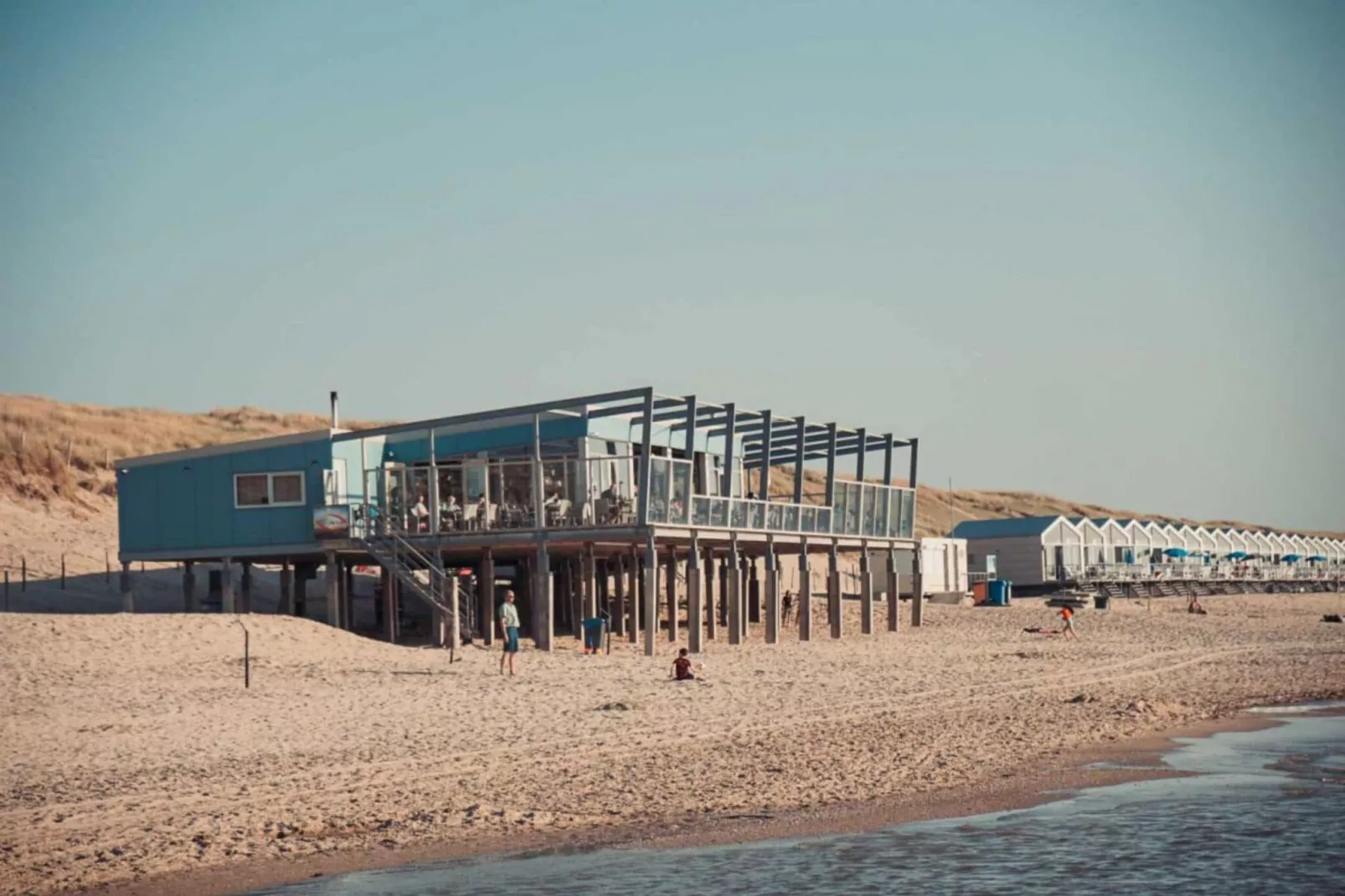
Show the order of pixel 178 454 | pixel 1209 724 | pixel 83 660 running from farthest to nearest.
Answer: pixel 178 454
pixel 83 660
pixel 1209 724

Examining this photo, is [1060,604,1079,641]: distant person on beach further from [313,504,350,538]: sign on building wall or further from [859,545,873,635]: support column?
[313,504,350,538]: sign on building wall

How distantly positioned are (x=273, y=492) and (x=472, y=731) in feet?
54.7

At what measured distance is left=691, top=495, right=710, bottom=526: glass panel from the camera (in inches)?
1271

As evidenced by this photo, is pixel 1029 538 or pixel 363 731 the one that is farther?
pixel 1029 538

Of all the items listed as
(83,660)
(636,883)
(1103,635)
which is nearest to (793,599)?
(1103,635)

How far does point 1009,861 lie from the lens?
12336 mm

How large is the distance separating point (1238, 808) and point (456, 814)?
23.2ft

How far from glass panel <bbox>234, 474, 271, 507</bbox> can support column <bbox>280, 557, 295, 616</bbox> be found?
2.41 meters

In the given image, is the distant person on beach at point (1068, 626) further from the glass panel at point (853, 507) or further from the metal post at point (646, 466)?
the metal post at point (646, 466)

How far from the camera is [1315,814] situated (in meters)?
14.0

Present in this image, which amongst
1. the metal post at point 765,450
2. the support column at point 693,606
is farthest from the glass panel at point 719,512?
the support column at point 693,606

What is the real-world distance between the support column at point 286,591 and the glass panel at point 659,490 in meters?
10.7

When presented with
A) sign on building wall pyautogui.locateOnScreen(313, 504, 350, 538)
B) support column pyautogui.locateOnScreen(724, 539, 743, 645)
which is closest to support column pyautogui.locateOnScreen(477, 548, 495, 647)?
sign on building wall pyautogui.locateOnScreen(313, 504, 350, 538)

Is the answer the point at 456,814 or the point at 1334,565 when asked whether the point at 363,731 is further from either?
the point at 1334,565
